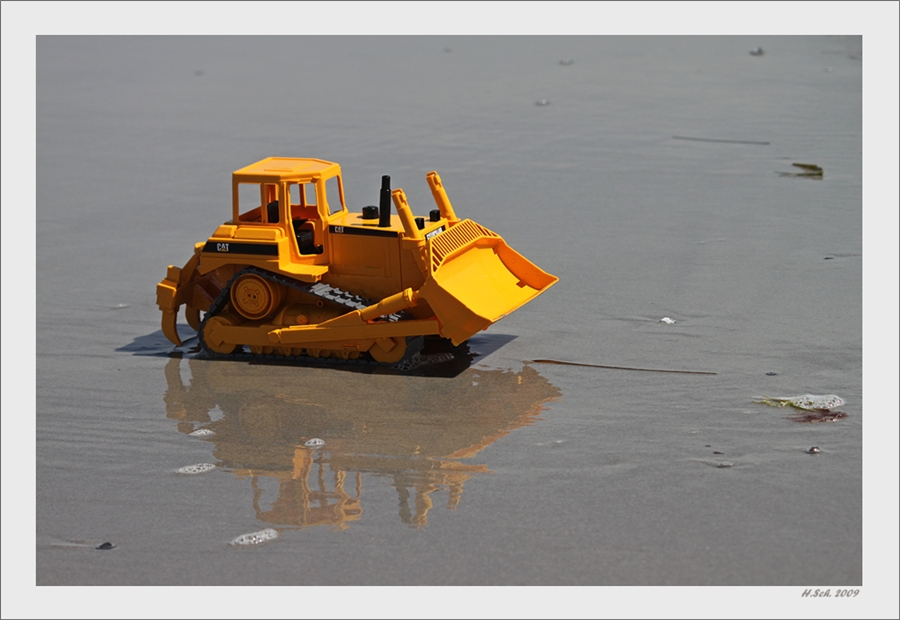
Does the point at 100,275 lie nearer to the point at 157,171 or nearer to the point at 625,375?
the point at 157,171

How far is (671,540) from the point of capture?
7.07 m

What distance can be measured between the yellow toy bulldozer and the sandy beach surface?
33 centimetres

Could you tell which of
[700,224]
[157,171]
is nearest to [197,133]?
[157,171]

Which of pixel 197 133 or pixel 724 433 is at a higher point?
pixel 197 133

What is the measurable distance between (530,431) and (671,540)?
2056 mm

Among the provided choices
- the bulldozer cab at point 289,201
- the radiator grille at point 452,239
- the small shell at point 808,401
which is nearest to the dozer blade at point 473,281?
the radiator grille at point 452,239

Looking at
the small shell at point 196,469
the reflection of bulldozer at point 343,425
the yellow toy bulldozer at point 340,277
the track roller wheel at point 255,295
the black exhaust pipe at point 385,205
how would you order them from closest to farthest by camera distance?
the reflection of bulldozer at point 343,425
the small shell at point 196,469
the yellow toy bulldozer at point 340,277
the black exhaust pipe at point 385,205
the track roller wheel at point 255,295

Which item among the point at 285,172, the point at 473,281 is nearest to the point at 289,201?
the point at 285,172

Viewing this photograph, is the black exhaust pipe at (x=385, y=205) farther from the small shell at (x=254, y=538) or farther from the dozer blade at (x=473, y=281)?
the small shell at (x=254, y=538)

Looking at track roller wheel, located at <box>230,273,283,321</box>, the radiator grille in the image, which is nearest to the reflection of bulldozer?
track roller wheel, located at <box>230,273,283,321</box>

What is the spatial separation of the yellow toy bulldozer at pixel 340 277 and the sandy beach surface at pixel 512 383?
0.33 metres

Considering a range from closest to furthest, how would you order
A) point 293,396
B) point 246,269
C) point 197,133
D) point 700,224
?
point 293,396 → point 246,269 → point 700,224 → point 197,133

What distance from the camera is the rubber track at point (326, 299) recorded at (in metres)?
10.4

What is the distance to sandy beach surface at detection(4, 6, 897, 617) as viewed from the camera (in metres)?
7.13
